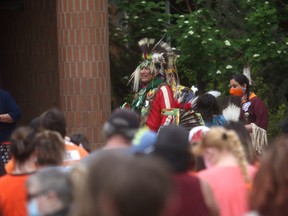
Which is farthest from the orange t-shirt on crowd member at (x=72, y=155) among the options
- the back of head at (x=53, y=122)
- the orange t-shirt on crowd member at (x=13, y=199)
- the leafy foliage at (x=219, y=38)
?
the leafy foliage at (x=219, y=38)

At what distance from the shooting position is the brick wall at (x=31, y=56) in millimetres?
14078

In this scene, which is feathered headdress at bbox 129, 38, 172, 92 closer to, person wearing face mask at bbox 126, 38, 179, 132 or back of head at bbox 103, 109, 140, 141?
person wearing face mask at bbox 126, 38, 179, 132

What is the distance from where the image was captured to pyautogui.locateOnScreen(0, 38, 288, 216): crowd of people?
3258mm

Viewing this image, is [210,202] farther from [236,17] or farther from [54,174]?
[236,17]

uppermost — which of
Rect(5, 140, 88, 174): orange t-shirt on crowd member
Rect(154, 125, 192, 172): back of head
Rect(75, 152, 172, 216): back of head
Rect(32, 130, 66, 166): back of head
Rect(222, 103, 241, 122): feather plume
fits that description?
Rect(75, 152, 172, 216): back of head

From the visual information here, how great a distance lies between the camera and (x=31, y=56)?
14.4 m

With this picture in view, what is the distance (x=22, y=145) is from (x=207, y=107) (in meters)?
3.98

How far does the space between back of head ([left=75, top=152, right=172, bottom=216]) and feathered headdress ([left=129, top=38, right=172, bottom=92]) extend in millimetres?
7340

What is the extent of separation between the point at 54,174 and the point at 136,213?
5.02 ft

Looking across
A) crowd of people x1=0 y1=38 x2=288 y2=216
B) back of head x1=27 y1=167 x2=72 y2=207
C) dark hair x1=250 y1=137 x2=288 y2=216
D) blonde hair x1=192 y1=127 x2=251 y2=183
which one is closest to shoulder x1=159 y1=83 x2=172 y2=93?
crowd of people x1=0 y1=38 x2=288 y2=216

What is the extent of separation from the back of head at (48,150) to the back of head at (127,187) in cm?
266

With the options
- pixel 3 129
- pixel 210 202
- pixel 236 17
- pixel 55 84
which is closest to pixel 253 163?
pixel 210 202

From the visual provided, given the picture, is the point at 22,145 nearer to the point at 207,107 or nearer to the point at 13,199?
the point at 13,199

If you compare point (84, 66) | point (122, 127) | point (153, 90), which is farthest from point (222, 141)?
point (84, 66)
